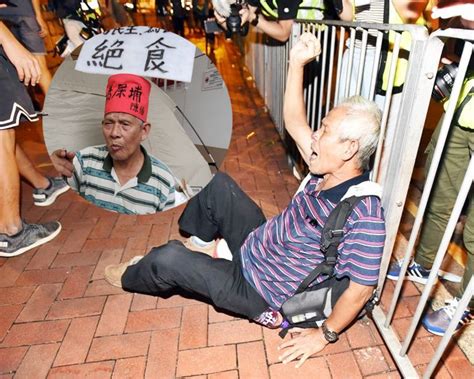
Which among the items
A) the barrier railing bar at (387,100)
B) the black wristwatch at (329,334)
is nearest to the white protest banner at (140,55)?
the barrier railing bar at (387,100)

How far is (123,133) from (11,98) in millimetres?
834

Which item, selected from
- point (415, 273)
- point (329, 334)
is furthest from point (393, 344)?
point (415, 273)

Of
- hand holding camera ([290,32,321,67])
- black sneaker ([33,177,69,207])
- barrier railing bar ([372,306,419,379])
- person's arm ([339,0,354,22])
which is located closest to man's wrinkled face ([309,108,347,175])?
hand holding camera ([290,32,321,67])

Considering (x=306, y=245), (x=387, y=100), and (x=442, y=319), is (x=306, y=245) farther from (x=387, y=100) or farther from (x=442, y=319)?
(x=442, y=319)

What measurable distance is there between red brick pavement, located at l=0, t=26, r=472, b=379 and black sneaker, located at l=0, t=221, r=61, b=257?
0.06 m

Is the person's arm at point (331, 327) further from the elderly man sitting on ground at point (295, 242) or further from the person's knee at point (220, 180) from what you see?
the person's knee at point (220, 180)

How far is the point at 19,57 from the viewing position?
224 centimetres

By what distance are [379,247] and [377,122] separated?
51 centimetres

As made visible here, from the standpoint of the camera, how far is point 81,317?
1.98 m

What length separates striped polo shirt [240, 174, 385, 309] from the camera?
1.38m

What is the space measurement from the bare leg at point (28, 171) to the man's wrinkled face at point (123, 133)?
4.20 feet

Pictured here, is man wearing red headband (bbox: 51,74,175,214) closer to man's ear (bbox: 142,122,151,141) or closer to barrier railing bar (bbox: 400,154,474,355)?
man's ear (bbox: 142,122,151,141)

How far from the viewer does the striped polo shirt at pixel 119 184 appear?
218 centimetres

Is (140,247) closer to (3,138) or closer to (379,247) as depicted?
(3,138)
